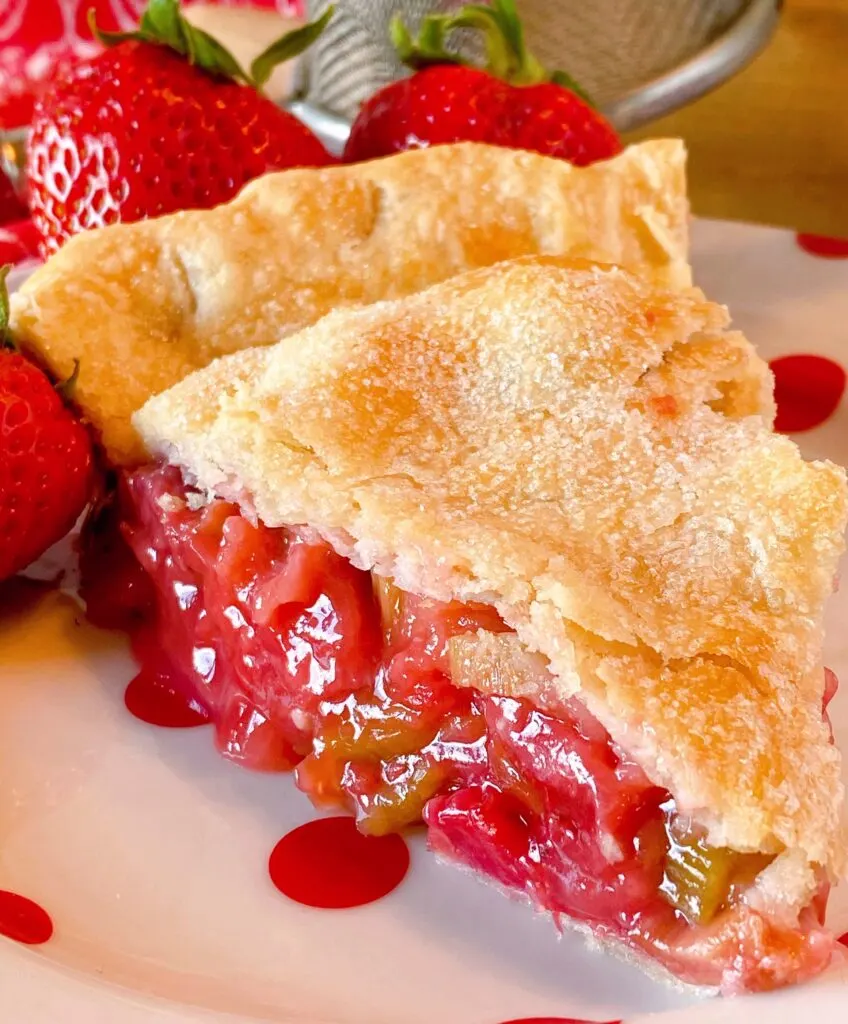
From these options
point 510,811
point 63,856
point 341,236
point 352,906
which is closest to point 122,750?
point 63,856

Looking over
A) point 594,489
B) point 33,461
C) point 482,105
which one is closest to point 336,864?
point 594,489

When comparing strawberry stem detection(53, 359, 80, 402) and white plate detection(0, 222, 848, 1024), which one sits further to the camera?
strawberry stem detection(53, 359, 80, 402)

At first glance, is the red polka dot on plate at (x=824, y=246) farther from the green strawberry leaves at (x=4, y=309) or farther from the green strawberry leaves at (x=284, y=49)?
the green strawberry leaves at (x=4, y=309)

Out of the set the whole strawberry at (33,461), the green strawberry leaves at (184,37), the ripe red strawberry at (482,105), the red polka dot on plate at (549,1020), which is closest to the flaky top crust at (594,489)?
the whole strawberry at (33,461)

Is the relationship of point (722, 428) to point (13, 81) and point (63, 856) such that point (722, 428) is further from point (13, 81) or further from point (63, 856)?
point (13, 81)

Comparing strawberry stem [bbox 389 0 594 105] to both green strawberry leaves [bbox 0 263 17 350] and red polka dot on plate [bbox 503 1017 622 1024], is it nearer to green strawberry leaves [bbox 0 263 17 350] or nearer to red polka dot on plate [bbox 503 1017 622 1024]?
green strawberry leaves [bbox 0 263 17 350]

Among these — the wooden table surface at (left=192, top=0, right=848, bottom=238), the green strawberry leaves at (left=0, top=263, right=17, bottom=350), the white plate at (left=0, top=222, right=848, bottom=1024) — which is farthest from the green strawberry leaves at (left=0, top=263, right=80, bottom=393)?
the wooden table surface at (left=192, top=0, right=848, bottom=238)
